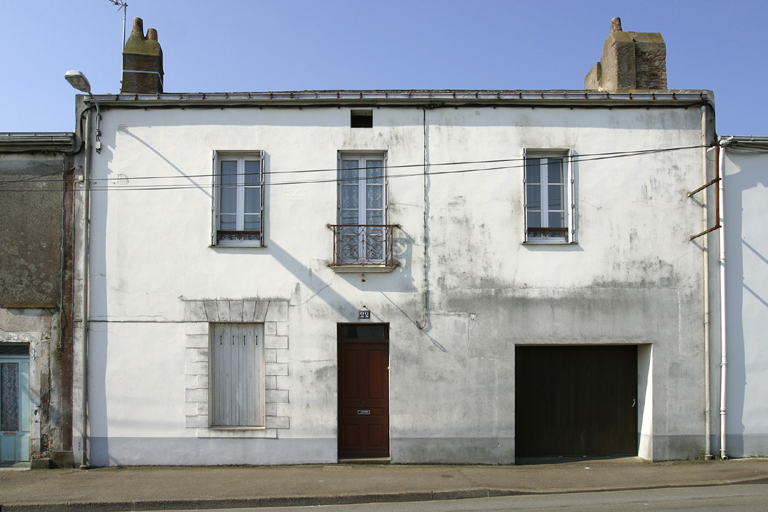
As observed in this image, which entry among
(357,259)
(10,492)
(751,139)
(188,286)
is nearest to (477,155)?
(357,259)

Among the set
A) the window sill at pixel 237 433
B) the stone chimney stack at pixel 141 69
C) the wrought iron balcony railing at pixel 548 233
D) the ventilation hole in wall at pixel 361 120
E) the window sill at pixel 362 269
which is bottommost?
the window sill at pixel 237 433

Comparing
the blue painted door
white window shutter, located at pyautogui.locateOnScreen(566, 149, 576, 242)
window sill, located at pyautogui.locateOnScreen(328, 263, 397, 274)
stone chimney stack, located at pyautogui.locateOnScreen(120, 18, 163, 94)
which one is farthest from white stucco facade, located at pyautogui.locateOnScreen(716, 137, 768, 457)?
the blue painted door

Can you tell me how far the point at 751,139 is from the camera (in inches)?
361

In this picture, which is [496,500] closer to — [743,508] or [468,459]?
[468,459]

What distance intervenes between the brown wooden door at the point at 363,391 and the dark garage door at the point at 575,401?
2301mm

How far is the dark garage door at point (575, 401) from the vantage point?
31.1ft

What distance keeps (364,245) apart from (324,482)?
3.68 metres

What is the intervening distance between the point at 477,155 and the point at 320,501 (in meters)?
5.82

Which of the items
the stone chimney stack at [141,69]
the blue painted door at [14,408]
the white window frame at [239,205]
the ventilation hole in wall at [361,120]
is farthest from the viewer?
the stone chimney stack at [141,69]

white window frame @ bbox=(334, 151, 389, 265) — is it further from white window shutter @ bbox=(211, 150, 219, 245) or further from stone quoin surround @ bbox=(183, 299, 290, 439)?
white window shutter @ bbox=(211, 150, 219, 245)

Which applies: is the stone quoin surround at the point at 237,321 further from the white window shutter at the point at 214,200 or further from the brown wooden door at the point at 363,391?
the white window shutter at the point at 214,200

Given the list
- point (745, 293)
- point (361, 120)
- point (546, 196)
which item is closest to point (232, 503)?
point (361, 120)

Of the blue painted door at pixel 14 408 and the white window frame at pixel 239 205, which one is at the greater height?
the white window frame at pixel 239 205

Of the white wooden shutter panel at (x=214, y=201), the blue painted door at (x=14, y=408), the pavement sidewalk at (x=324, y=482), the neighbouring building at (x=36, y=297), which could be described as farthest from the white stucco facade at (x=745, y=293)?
the blue painted door at (x=14, y=408)
